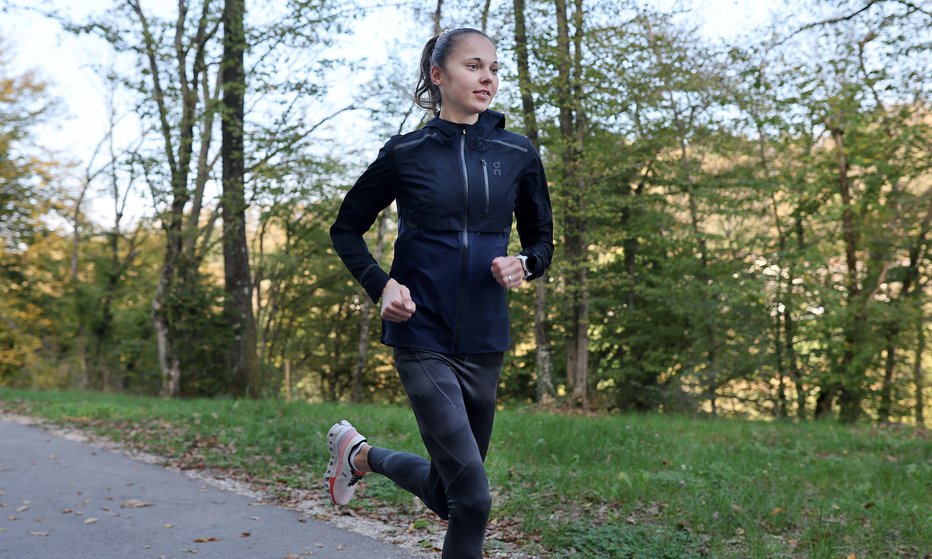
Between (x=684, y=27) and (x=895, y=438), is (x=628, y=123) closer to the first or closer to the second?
(x=684, y=27)

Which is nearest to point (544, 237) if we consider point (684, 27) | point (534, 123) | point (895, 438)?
point (895, 438)

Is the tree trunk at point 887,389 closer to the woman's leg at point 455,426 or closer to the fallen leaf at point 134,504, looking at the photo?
the fallen leaf at point 134,504

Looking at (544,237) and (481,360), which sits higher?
(544,237)

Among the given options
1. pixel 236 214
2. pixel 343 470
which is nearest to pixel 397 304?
pixel 343 470

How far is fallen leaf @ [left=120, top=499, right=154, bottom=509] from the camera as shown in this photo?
629 cm

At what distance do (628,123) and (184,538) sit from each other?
15052mm

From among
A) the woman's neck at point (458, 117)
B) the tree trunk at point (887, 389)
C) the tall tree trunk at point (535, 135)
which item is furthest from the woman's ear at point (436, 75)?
the tree trunk at point (887, 389)

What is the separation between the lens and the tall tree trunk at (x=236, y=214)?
1719 cm

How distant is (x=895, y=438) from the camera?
38.9ft

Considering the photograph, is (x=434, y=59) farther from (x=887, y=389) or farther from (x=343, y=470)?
(x=887, y=389)

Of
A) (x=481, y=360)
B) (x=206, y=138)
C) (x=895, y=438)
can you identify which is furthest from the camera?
(x=206, y=138)

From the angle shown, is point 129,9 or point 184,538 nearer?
point 184,538

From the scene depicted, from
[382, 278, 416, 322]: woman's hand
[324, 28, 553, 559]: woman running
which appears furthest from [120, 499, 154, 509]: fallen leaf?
[382, 278, 416, 322]: woman's hand

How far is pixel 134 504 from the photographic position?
6367 millimetres
